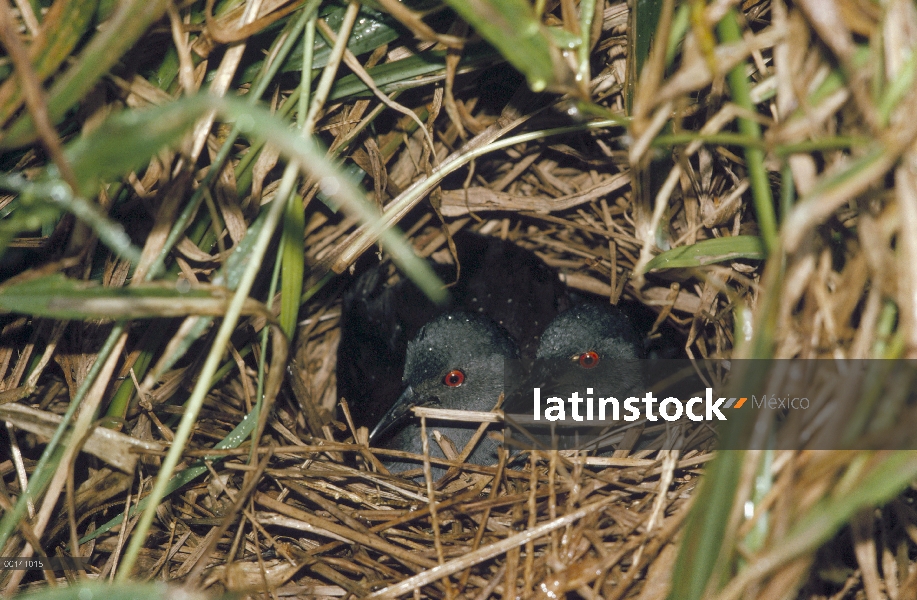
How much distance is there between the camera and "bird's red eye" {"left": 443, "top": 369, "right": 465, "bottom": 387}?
118 inches

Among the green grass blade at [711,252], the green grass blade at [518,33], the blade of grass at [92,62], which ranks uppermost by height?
the blade of grass at [92,62]

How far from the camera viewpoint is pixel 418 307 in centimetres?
315

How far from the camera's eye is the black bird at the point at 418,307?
3.08 metres

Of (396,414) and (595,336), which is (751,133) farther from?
(396,414)

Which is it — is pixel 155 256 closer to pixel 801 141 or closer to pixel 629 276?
pixel 801 141

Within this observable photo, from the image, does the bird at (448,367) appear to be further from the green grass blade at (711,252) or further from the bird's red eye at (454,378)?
the green grass blade at (711,252)

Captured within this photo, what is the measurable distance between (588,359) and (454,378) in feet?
1.96

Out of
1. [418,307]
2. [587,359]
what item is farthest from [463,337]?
[587,359]

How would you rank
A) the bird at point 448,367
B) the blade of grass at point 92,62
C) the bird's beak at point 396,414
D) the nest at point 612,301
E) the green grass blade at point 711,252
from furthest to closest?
the bird at point 448,367
the bird's beak at point 396,414
the green grass blade at point 711,252
the blade of grass at point 92,62
the nest at point 612,301

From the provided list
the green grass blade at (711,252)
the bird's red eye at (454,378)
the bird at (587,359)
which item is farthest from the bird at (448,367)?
the green grass blade at (711,252)

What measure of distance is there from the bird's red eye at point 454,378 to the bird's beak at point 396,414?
17 centimetres

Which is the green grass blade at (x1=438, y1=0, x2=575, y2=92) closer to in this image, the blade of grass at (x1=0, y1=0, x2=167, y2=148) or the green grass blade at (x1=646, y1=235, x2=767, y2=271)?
the blade of grass at (x1=0, y1=0, x2=167, y2=148)

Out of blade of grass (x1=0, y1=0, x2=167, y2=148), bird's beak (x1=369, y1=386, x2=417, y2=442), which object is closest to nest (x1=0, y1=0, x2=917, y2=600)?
bird's beak (x1=369, y1=386, x2=417, y2=442)

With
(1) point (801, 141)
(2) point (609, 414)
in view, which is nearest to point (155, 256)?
(1) point (801, 141)
